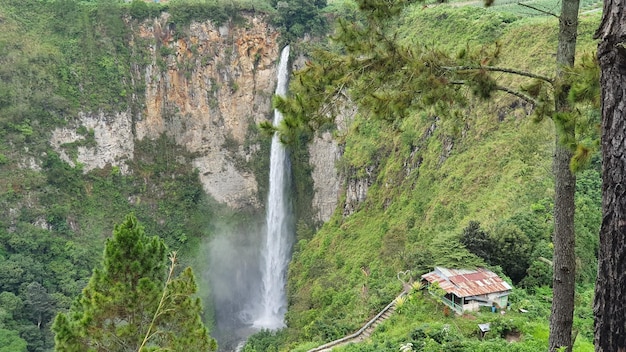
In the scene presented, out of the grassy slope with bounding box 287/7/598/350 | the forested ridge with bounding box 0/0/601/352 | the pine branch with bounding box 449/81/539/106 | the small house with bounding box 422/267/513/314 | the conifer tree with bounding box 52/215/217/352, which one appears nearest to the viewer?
the pine branch with bounding box 449/81/539/106

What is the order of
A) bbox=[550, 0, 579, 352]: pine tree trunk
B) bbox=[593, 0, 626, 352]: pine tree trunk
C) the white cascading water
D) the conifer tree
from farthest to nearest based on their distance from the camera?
the white cascading water
the conifer tree
bbox=[550, 0, 579, 352]: pine tree trunk
bbox=[593, 0, 626, 352]: pine tree trunk

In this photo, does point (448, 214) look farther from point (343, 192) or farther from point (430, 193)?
point (343, 192)

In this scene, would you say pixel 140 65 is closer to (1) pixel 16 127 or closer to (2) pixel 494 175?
(1) pixel 16 127

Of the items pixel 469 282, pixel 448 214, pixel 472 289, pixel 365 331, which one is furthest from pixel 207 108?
pixel 472 289

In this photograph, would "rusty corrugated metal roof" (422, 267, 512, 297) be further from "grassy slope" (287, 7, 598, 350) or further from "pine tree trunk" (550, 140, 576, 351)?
"pine tree trunk" (550, 140, 576, 351)

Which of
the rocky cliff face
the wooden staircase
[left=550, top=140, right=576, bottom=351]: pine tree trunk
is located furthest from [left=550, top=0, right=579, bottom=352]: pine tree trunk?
the rocky cliff face

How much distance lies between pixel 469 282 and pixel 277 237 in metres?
22.7

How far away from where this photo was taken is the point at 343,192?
28.9 meters

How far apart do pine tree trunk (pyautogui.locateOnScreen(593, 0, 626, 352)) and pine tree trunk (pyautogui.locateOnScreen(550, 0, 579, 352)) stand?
8.23 ft

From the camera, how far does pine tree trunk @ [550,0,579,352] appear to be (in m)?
4.57

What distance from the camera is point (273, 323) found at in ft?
97.8

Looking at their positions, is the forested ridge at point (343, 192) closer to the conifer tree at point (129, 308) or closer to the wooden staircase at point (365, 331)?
the wooden staircase at point (365, 331)

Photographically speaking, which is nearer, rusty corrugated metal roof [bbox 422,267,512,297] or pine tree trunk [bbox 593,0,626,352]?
pine tree trunk [bbox 593,0,626,352]

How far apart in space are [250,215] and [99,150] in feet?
37.2
